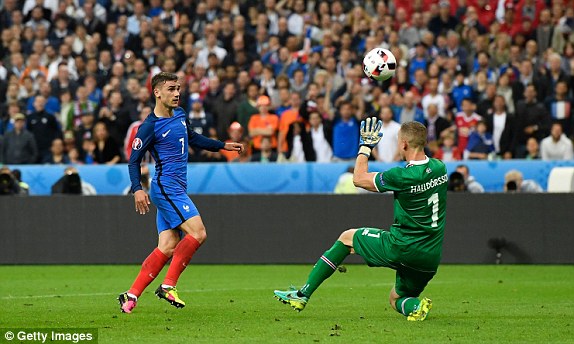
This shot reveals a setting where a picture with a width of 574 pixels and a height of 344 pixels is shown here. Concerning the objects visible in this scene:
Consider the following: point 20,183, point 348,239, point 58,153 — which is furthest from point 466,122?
A: point 348,239

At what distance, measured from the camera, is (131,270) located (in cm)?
1705

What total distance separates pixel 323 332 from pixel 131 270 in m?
8.24

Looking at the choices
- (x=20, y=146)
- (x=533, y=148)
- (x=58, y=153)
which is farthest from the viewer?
(x=20, y=146)

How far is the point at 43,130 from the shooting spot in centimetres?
2116

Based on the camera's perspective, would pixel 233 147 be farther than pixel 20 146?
No

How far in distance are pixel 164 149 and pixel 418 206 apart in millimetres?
2677

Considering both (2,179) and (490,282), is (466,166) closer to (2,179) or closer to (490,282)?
(490,282)

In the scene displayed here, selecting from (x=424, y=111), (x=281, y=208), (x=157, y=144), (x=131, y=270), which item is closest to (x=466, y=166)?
(x=424, y=111)

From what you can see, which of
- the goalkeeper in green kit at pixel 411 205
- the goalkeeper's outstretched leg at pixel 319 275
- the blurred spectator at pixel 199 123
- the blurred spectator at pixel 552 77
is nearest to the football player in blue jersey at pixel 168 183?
the goalkeeper's outstretched leg at pixel 319 275

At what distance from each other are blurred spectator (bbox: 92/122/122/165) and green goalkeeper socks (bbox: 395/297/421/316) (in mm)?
10882

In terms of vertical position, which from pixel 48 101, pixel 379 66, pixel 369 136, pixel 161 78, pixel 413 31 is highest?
pixel 413 31

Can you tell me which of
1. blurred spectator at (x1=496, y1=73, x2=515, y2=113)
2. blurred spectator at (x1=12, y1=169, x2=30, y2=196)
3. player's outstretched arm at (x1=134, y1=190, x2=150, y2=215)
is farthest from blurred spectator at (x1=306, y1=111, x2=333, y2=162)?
player's outstretched arm at (x1=134, y1=190, x2=150, y2=215)

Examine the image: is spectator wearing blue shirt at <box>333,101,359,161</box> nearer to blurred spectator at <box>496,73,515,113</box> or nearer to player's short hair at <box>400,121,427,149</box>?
blurred spectator at <box>496,73,515,113</box>

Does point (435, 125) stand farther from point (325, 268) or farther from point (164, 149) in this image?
point (325, 268)
